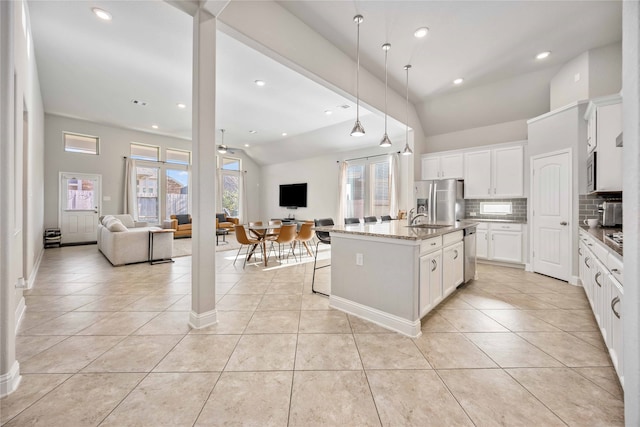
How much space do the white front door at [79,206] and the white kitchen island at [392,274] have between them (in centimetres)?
796

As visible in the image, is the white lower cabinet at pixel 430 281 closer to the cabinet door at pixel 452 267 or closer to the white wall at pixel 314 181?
the cabinet door at pixel 452 267

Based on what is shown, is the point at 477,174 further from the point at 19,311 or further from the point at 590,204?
the point at 19,311

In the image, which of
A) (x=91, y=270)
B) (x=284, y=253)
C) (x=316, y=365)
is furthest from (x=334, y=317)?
(x=91, y=270)

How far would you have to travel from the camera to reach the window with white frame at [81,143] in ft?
22.9

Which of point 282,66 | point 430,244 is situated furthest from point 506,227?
point 282,66

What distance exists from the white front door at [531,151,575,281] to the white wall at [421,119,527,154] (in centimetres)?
106

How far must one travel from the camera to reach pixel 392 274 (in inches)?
91.6

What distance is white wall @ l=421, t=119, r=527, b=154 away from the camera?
487cm

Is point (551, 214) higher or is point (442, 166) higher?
point (442, 166)

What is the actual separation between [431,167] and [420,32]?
2880 mm

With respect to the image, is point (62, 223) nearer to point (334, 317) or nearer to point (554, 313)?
point (334, 317)

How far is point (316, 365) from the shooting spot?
1.79m

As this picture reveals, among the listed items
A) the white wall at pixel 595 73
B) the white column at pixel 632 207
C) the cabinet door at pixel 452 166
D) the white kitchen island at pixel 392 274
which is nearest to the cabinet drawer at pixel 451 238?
the white kitchen island at pixel 392 274

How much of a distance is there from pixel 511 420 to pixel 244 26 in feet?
11.7
